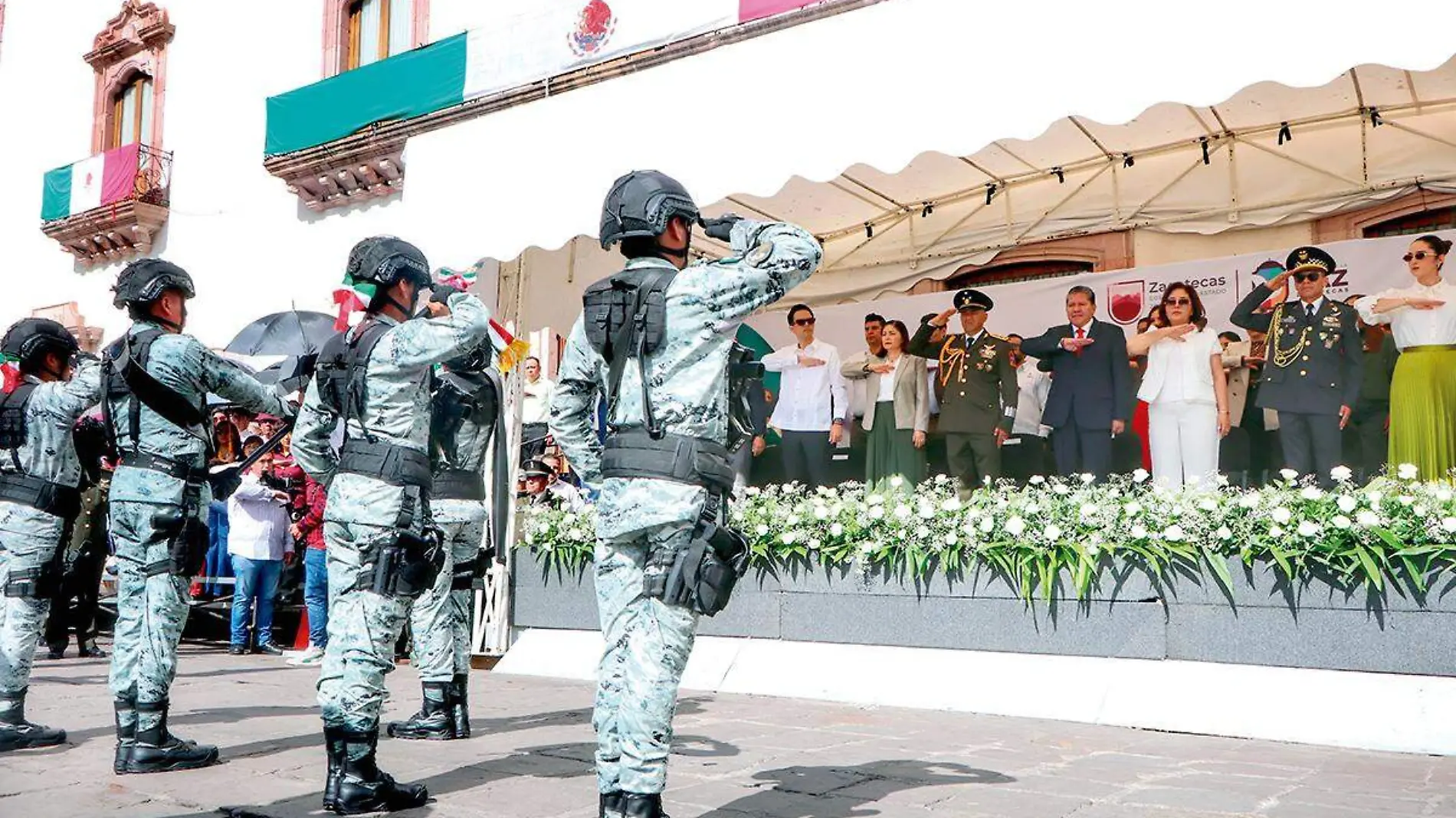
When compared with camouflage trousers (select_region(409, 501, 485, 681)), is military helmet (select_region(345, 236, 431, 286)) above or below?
above

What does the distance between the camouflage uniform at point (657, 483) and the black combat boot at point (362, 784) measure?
99 cm

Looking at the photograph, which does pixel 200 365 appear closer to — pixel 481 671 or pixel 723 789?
pixel 723 789

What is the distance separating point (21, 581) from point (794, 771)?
13.1 ft

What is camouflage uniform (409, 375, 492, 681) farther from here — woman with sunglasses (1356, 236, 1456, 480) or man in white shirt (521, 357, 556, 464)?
woman with sunglasses (1356, 236, 1456, 480)

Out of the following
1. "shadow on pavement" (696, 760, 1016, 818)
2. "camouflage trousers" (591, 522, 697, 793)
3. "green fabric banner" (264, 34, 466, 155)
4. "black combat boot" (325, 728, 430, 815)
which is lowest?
"shadow on pavement" (696, 760, 1016, 818)

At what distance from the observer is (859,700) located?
767 cm

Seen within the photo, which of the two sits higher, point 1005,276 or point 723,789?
point 1005,276

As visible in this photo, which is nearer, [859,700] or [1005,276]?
[859,700]

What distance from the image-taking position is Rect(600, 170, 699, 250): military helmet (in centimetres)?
409

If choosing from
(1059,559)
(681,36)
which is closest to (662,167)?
(1059,559)

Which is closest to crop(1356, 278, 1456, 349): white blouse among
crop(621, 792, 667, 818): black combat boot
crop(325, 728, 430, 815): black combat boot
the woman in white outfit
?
A: the woman in white outfit

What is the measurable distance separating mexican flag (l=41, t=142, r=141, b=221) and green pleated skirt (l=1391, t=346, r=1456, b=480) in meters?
20.6

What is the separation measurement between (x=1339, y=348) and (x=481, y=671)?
7.28 m

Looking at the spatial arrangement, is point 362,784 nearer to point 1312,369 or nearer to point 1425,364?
point 1312,369
